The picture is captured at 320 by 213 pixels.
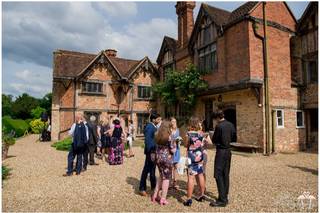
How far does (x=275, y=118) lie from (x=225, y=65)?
3.82 meters

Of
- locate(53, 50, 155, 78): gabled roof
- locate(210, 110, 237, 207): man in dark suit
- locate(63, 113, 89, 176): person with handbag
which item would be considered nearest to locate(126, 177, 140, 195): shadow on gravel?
locate(63, 113, 89, 176): person with handbag

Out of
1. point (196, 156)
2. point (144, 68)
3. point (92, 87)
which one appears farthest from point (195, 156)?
point (144, 68)

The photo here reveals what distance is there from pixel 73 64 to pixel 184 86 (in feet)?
→ 32.0

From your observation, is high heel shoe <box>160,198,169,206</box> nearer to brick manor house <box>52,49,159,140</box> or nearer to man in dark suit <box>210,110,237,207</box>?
man in dark suit <box>210,110,237,207</box>

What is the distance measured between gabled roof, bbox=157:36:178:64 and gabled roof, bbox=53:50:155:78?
1.44 m

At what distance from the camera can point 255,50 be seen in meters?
12.7

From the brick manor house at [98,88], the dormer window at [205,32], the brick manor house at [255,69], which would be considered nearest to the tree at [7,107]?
the brick manor house at [98,88]

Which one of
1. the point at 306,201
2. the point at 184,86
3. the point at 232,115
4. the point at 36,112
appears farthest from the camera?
the point at 36,112

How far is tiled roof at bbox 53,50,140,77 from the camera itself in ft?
62.2

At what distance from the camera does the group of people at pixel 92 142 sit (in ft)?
25.0

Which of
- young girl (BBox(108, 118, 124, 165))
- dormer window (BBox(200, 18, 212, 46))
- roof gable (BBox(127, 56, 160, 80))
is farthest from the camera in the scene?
roof gable (BBox(127, 56, 160, 80))

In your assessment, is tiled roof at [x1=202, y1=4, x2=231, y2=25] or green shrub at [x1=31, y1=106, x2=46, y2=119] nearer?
tiled roof at [x1=202, y1=4, x2=231, y2=25]

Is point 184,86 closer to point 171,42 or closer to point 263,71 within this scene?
point 263,71

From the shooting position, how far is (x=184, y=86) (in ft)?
50.3
